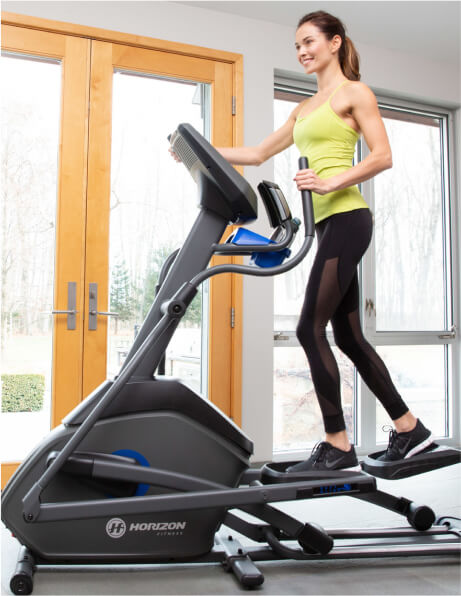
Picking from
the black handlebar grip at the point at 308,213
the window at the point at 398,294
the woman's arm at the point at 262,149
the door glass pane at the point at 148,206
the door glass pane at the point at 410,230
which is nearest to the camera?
the black handlebar grip at the point at 308,213

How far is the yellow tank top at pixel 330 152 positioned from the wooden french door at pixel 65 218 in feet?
4.82

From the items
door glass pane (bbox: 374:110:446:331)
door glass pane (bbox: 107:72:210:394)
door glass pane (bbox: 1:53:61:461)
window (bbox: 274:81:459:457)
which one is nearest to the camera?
door glass pane (bbox: 1:53:61:461)

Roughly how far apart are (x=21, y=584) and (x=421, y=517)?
1379mm

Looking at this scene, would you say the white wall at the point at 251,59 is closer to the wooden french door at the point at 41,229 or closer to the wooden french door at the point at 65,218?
the wooden french door at the point at 65,218

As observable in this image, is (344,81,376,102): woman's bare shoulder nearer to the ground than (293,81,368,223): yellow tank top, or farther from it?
farther from it

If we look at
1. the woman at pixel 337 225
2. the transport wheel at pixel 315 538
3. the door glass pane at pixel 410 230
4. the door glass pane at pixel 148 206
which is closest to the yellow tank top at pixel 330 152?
the woman at pixel 337 225

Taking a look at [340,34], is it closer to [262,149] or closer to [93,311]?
[262,149]

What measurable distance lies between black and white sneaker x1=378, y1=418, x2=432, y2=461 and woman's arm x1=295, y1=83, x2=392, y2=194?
2.97ft

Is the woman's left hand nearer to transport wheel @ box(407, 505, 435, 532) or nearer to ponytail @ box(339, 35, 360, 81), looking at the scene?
ponytail @ box(339, 35, 360, 81)

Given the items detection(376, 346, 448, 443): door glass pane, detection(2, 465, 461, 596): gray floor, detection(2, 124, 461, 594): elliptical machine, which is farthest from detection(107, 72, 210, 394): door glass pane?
detection(376, 346, 448, 443): door glass pane

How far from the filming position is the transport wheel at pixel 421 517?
2.04m

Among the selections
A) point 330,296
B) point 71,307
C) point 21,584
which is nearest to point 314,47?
point 330,296

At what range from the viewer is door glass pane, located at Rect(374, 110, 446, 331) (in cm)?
412

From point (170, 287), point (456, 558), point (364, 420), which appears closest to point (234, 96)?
point (170, 287)
